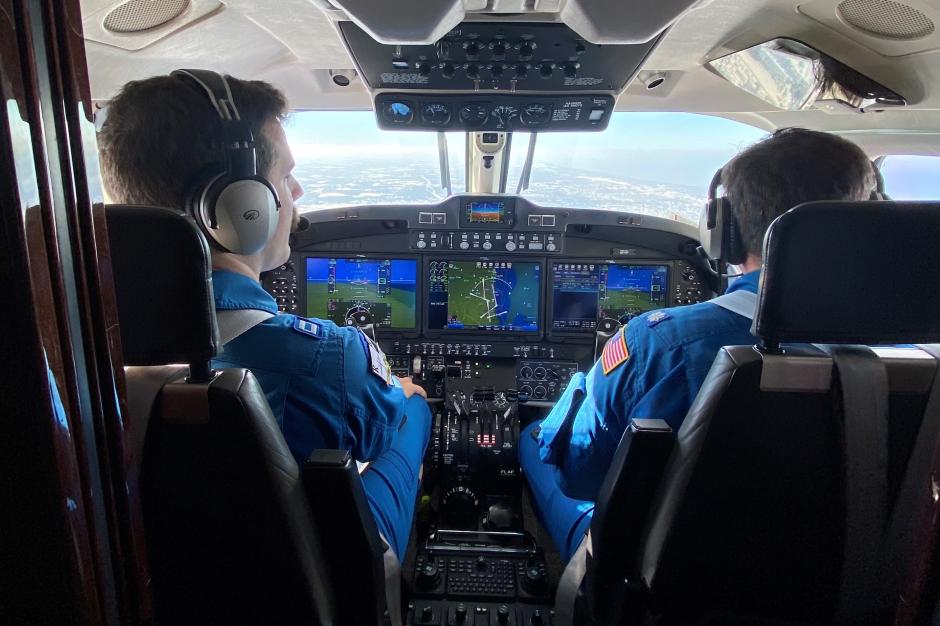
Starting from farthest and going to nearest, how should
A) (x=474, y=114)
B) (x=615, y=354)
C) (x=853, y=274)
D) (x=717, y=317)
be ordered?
1. (x=474, y=114)
2. (x=615, y=354)
3. (x=717, y=317)
4. (x=853, y=274)

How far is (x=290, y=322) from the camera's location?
3.59 feet

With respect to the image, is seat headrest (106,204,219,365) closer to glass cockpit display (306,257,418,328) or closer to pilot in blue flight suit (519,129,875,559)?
pilot in blue flight suit (519,129,875,559)

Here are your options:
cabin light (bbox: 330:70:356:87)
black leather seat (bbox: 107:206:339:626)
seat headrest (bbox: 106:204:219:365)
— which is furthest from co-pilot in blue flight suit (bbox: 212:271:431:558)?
cabin light (bbox: 330:70:356:87)

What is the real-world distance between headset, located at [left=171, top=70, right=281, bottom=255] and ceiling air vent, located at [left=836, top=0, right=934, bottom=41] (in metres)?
1.50

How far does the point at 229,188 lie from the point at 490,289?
158cm

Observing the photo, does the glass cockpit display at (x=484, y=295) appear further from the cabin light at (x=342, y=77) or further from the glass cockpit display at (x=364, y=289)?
the cabin light at (x=342, y=77)

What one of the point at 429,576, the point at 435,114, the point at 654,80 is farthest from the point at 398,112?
the point at 429,576

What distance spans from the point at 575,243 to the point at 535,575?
1377 mm

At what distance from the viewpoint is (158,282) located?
Result: 79 cm

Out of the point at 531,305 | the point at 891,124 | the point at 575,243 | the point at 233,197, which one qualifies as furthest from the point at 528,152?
the point at 233,197

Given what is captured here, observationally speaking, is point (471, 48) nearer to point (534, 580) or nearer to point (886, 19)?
point (886, 19)

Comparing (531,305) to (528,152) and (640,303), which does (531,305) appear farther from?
(528,152)

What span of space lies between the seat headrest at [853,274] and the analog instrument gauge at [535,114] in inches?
44.1

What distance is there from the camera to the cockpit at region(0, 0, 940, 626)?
20.1 inches
